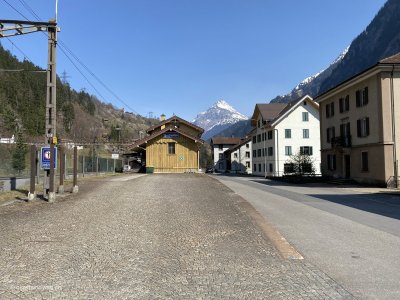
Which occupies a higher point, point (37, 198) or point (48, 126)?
point (48, 126)

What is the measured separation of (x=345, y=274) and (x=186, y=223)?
5079 mm

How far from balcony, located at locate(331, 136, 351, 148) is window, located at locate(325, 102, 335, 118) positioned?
3915mm

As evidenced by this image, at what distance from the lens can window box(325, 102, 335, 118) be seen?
4578cm

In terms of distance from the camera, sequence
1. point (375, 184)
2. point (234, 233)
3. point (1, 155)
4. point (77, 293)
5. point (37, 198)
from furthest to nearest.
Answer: point (375, 184)
point (1, 155)
point (37, 198)
point (234, 233)
point (77, 293)

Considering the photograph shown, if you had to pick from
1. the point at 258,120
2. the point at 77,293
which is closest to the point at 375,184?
the point at 77,293

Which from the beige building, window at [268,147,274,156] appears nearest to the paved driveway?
the beige building

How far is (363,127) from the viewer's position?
38.0 metres

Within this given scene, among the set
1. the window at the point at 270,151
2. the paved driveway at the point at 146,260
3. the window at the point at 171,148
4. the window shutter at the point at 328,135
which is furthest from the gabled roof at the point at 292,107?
the paved driveway at the point at 146,260

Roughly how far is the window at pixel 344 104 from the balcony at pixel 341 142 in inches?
112

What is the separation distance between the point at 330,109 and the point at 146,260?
43079 millimetres

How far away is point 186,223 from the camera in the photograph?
35.2 ft

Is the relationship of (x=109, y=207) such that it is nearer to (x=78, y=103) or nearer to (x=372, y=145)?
(x=372, y=145)

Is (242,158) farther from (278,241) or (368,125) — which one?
(278,241)

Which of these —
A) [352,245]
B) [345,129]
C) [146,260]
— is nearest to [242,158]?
[345,129]
